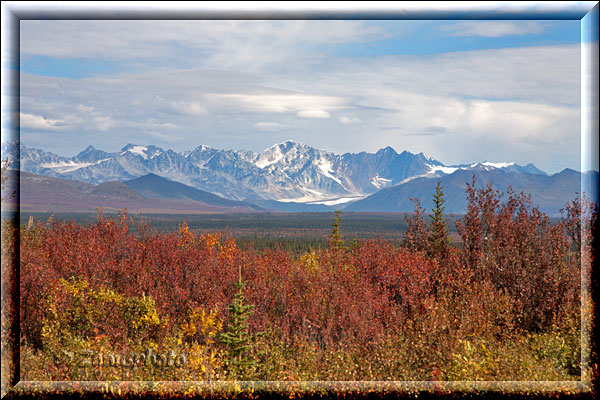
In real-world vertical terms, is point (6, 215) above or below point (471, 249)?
above

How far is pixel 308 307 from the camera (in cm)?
1391

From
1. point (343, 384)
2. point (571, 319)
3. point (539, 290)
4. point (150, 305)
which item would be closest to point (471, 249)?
point (539, 290)

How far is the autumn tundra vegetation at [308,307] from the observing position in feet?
35.5

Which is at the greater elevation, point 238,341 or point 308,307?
point 308,307

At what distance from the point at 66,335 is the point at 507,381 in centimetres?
893

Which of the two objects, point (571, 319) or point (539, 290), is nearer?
point (571, 319)

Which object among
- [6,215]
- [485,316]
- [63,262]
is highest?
[6,215]

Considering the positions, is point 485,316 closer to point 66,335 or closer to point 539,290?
point 539,290

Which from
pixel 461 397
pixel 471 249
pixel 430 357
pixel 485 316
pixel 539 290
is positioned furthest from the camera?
pixel 471 249

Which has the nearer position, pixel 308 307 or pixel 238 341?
pixel 238 341

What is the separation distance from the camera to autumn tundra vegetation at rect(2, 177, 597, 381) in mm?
10828

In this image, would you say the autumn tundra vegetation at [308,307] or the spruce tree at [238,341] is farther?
the spruce tree at [238,341]

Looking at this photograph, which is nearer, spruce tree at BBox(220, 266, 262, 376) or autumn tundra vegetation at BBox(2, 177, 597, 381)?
autumn tundra vegetation at BBox(2, 177, 597, 381)

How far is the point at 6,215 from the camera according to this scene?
1019 centimetres
